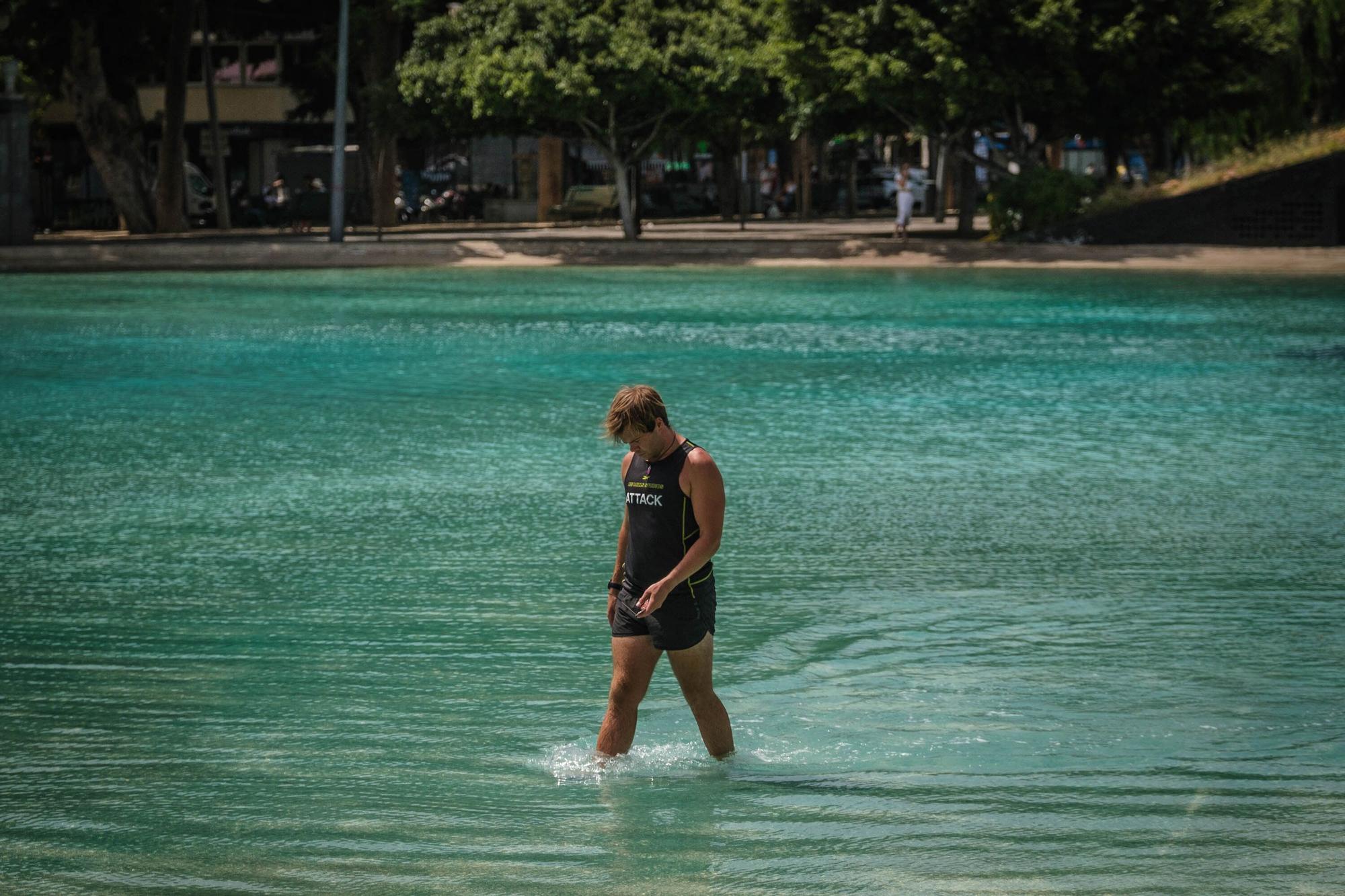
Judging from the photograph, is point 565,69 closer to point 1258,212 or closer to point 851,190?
point 1258,212

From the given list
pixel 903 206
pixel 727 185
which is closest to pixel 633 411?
pixel 903 206

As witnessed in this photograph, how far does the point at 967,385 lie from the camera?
62.1 ft

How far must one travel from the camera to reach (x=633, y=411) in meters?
5.94

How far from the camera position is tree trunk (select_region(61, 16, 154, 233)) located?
50094mm

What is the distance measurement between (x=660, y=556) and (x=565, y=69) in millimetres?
38962

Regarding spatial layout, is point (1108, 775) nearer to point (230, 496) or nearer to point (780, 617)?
point (780, 617)

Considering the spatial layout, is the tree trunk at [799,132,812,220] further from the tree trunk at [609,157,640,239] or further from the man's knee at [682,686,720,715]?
the man's knee at [682,686,720,715]

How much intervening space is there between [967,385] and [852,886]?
13.5m

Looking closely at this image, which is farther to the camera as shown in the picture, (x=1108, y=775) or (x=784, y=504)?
(x=784, y=504)

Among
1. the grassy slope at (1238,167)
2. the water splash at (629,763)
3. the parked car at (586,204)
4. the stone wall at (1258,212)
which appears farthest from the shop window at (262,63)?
the water splash at (629,763)

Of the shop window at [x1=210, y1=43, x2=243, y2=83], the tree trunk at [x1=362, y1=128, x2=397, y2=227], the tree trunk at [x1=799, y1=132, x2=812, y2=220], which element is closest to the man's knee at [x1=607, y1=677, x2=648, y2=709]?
the tree trunk at [x1=362, y1=128, x2=397, y2=227]

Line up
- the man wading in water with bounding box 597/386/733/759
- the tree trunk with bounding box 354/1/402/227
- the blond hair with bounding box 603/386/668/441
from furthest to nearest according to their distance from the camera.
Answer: the tree trunk with bounding box 354/1/402/227
the man wading in water with bounding box 597/386/733/759
the blond hair with bounding box 603/386/668/441

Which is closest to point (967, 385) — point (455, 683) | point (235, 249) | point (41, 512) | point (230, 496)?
point (230, 496)

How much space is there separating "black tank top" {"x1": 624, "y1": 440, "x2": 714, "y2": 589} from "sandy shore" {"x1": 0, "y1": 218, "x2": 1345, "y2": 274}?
110 ft
